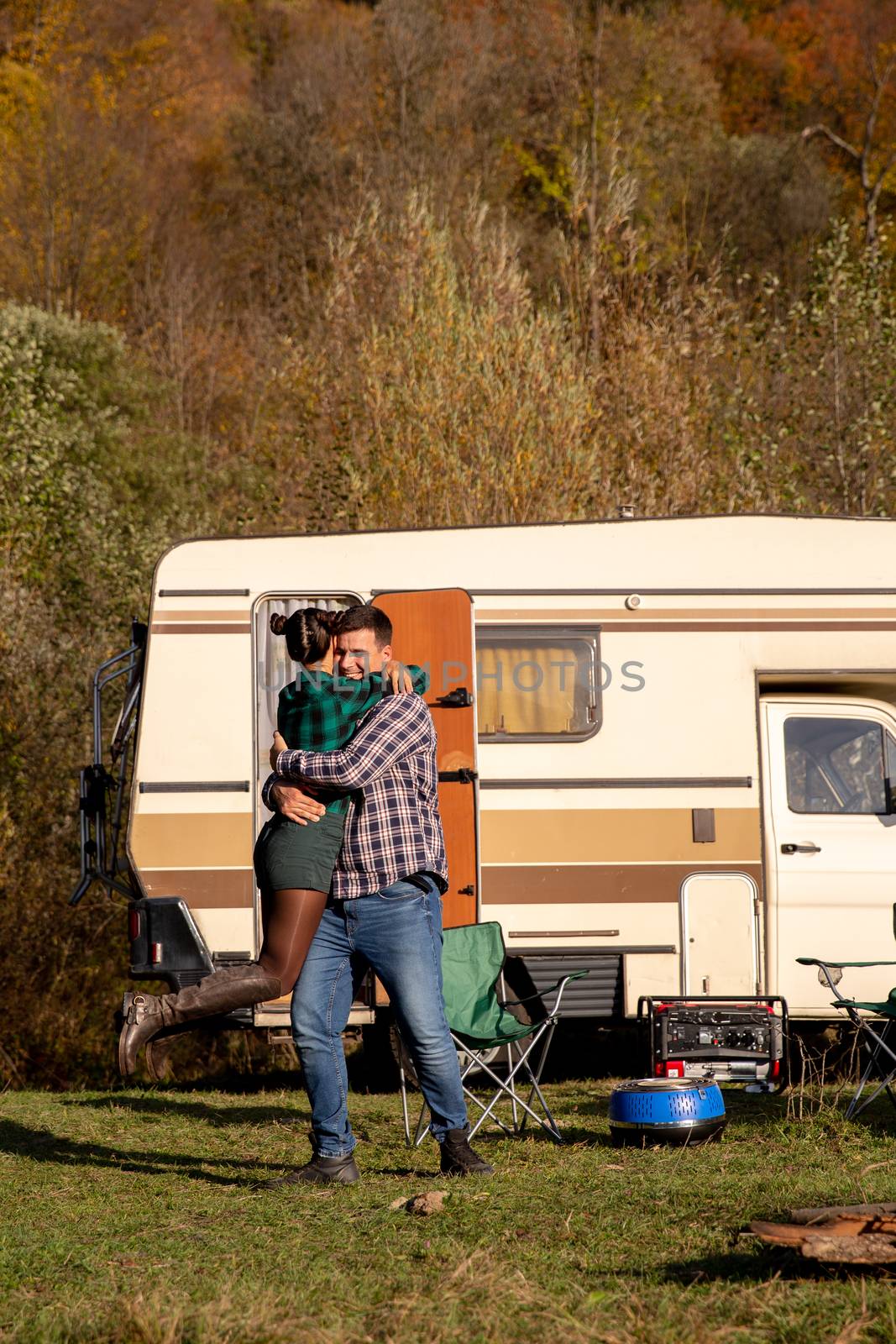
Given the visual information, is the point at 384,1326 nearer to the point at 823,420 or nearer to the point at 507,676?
the point at 507,676

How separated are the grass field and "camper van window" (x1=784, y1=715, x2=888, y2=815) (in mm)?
2006

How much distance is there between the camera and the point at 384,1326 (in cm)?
328

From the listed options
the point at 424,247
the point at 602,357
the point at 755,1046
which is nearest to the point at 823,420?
the point at 602,357

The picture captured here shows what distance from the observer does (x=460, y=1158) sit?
4883 mm

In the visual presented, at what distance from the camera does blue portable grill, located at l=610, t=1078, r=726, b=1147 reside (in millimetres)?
5461

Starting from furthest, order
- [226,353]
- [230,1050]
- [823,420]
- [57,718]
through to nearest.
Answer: [226,353]
[823,420]
[57,718]
[230,1050]

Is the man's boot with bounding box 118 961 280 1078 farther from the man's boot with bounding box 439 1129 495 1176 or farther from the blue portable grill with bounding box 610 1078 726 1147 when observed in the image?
the blue portable grill with bounding box 610 1078 726 1147

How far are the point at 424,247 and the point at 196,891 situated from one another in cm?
928

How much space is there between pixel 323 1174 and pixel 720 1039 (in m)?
2.67

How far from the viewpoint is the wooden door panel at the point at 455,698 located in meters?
7.27

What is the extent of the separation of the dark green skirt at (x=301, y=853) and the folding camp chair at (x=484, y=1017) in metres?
1.20

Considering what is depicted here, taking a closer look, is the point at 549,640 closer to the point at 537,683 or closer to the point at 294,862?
the point at 537,683

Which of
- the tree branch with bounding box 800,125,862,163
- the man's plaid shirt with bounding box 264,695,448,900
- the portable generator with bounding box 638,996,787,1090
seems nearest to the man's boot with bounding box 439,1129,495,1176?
the man's plaid shirt with bounding box 264,695,448,900

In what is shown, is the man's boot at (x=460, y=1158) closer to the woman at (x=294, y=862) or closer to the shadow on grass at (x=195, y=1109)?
the woman at (x=294, y=862)
